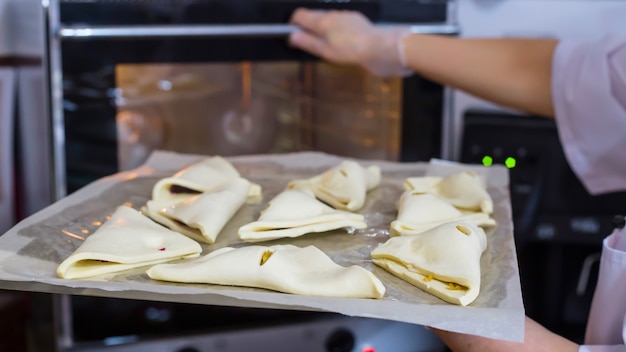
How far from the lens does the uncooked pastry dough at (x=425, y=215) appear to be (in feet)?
2.64

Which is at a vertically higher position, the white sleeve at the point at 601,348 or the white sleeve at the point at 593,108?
the white sleeve at the point at 593,108

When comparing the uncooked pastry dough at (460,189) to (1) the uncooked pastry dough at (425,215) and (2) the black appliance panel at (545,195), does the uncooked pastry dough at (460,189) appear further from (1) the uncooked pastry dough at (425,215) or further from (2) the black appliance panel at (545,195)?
(2) the black appliance panel at (545,195)

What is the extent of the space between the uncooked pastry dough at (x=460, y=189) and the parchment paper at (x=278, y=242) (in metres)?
0.03

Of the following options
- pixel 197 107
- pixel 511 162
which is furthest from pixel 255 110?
pixel 511 162

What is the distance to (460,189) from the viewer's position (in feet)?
3.04

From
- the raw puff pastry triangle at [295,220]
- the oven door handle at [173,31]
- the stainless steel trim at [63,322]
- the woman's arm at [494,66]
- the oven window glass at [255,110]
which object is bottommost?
the stainless steel trim at [63,322]

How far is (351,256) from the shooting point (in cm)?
76

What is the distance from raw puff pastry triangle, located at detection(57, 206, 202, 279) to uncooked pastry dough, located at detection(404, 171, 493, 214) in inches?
12.3

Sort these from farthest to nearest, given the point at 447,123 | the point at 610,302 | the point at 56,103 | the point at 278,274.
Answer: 1. the point at 447,123
2. the point at 56,103
3. the point at 610,302
4. the point at 278,274

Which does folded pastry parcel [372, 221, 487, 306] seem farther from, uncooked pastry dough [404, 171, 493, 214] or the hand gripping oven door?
the hand gripping oven door

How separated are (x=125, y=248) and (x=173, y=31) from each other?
0.54 meters

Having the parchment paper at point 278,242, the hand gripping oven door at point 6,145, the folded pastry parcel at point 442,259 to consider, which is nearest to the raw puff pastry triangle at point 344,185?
the parchment paper at point 278,242

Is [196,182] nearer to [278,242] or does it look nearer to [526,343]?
[278,242]

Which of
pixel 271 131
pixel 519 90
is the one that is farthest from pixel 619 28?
pixel 271 131
